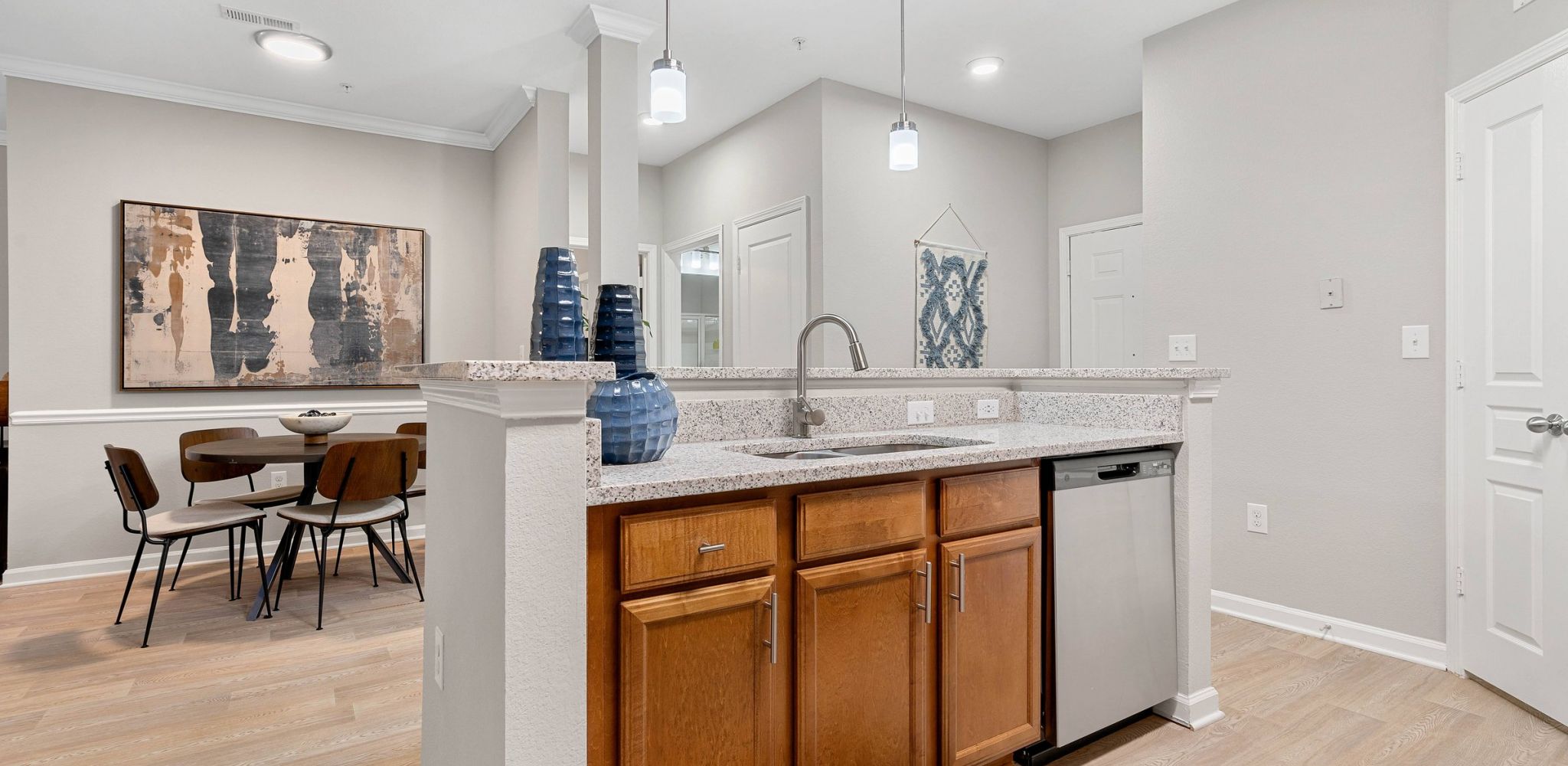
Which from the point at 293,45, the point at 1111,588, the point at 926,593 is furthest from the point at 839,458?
the point at 293,45

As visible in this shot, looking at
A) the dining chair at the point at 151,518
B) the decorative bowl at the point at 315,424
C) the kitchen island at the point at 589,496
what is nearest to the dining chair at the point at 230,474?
the decorative bowl at the point at 315,424

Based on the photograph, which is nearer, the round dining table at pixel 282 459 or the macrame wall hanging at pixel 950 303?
the round dining table at pixel 282 459

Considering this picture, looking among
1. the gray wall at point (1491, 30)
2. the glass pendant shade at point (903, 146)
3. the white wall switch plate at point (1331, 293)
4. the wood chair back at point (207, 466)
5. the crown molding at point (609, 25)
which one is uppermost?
the crown molding at point (609, 25)

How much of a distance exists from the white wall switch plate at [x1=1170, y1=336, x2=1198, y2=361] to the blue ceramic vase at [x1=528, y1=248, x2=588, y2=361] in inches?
112

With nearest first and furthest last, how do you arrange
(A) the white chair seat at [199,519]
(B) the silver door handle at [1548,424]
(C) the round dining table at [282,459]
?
(B) the silver door handle at [1548,424] → (A) the white chair seat at [199,519] → (C) the round dining table at [282,459]

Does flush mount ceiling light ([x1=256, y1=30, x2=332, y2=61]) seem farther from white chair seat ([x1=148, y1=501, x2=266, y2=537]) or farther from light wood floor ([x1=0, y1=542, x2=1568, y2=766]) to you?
light wood floor ([x1=0, y1=542, x2=1568, y2=766])

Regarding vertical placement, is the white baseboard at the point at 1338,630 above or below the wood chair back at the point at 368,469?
below

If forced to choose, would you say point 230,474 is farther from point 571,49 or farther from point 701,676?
point 701,676

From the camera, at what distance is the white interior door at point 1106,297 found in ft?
14.6

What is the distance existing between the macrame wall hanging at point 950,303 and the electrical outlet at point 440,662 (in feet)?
10.4

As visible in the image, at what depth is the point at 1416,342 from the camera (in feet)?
8.51

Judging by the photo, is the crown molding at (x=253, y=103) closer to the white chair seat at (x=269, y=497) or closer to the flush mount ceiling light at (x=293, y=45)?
the flush mount ceiling light at (x=293, y=45)

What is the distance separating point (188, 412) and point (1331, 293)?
18.2ft

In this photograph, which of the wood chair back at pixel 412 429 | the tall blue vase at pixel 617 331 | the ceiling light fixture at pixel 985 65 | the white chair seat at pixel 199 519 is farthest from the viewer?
the wood chair back at pixel 412 429
